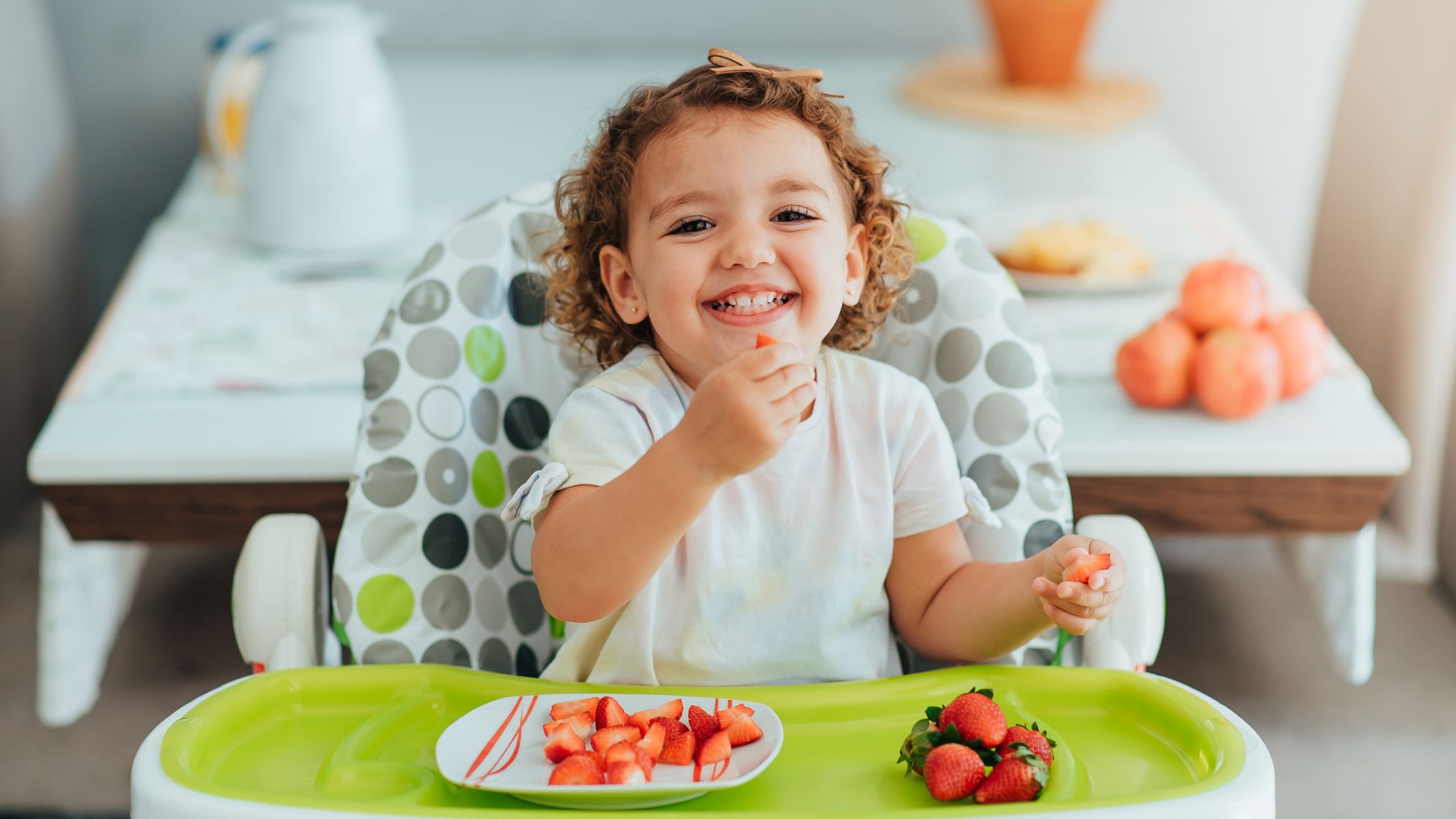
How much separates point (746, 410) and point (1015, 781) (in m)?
0.26

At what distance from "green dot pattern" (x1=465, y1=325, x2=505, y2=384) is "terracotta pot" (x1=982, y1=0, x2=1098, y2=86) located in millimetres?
1467

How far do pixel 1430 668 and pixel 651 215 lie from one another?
4.88ft

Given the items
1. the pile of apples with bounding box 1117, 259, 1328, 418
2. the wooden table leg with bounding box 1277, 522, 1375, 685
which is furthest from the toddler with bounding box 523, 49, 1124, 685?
the wooden table leg with bounding box 1277, 522, 1375, 685

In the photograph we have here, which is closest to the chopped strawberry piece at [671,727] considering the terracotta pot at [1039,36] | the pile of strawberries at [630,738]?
the pile of strawberries at [630,738]

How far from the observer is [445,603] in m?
1.09

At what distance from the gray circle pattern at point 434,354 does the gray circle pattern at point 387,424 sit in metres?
0.03

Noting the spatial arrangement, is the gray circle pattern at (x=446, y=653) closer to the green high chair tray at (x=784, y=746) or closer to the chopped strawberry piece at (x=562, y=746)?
the green high chair tray at (x=784, y=746)

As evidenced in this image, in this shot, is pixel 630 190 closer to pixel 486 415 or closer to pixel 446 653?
pixel 486 415

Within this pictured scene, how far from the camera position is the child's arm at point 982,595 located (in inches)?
35.6

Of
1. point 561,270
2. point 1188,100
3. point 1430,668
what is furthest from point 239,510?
point 1188,100

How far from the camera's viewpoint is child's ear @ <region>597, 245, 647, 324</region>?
1.02m

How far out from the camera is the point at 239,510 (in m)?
1.41

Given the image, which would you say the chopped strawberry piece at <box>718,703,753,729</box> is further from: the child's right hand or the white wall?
the white wall

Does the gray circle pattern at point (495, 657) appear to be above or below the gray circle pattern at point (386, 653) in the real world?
below
